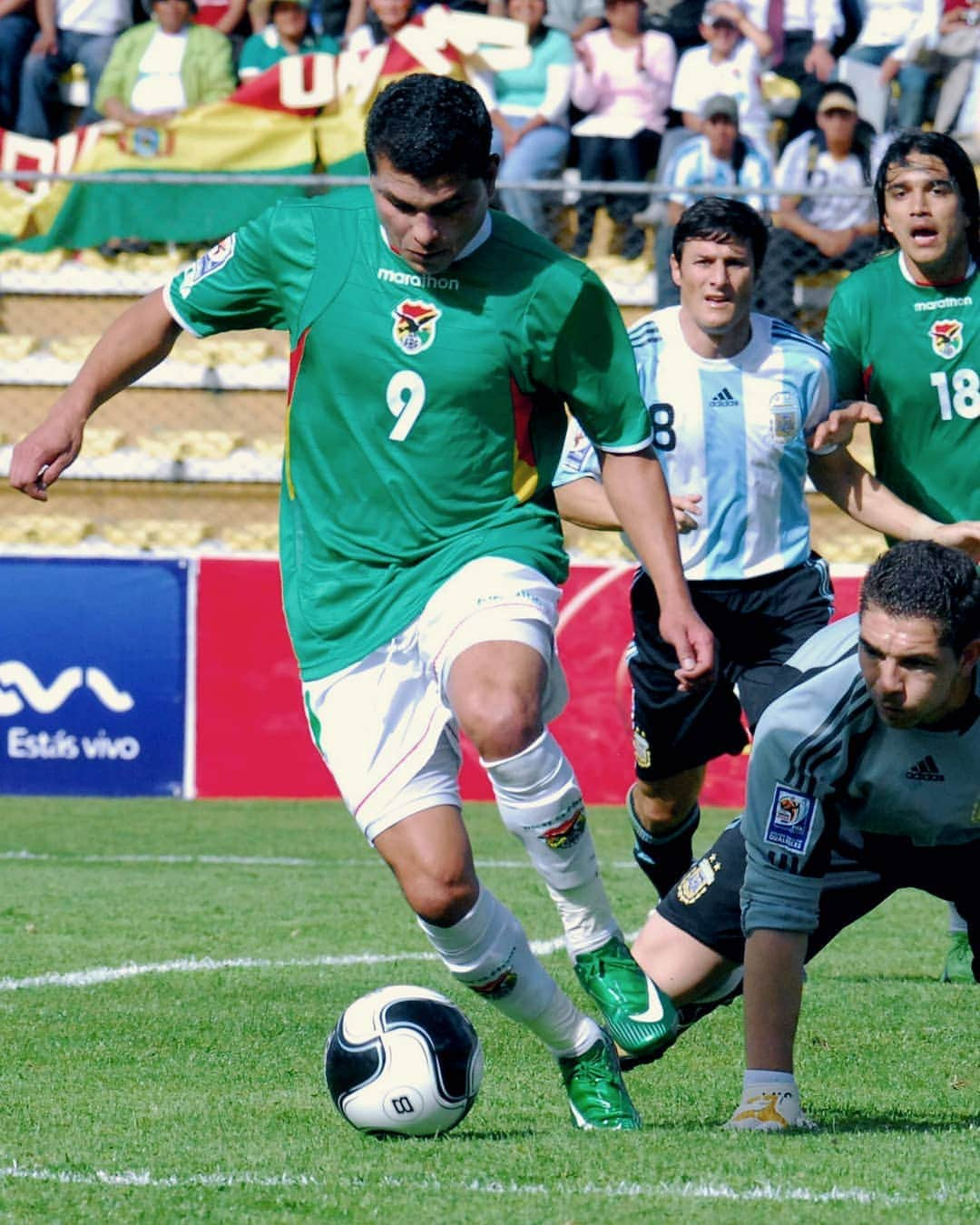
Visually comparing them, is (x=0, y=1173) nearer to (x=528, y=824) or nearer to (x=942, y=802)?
(x=528, y=824)

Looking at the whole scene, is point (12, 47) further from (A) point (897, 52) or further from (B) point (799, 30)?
(A) point (897, 52)

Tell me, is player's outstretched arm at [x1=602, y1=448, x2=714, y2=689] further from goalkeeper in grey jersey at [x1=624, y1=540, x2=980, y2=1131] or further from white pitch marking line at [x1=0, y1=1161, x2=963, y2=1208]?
white pitch marking line at [x1=0, y1=1161, x2=963, y2=1208]

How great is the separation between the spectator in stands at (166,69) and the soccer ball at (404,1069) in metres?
12.4

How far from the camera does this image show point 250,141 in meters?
15.3

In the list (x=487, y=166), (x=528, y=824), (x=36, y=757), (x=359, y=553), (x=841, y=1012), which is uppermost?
(x=487, y=166)

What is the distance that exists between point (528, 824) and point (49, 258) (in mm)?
13148

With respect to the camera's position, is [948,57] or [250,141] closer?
[948,57]

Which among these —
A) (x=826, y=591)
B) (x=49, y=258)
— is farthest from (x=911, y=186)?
(x=49, y=258)

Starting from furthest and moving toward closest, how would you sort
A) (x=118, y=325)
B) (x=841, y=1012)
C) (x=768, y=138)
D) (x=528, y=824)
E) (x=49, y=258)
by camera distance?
(x=49, y=258) → (x=768, y=138) → (x=841, y=1012) → (x=118, y=325) → (x=528, y=824)

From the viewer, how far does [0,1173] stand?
12.8ft

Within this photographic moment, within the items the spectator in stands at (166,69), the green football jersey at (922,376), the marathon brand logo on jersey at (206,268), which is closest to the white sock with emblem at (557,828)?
the marathon brand logo on jersey at (206,268)

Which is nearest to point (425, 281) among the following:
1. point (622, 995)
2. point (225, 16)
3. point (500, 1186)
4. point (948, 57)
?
point (622, 995)

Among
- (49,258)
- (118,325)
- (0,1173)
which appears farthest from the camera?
(49,258)

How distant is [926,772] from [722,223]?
2.73 meters
